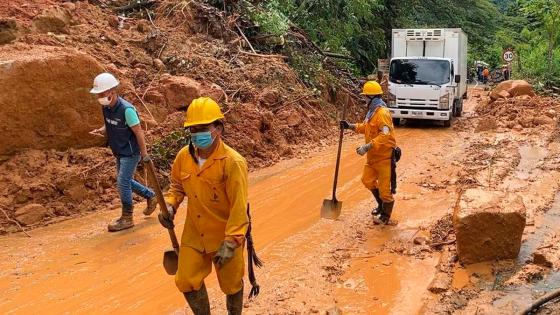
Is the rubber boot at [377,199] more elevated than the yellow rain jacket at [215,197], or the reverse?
the yellow rain jacket at [215,197]

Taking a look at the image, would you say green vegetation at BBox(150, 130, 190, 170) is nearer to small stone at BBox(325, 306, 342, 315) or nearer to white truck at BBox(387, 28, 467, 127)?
small stone at BBox(325, 306, 342, 315)

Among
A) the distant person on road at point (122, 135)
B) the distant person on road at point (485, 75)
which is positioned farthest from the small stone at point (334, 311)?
the distant person on road at point (485, 75)

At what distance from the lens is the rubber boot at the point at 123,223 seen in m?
6.80

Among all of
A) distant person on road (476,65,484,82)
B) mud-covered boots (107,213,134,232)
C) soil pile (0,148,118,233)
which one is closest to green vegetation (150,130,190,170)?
soil pile (0,148,118,233)

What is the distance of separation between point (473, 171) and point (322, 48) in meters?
8.90

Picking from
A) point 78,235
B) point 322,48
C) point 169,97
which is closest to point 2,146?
point 78,235

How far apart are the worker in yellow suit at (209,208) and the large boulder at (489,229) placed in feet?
9.01

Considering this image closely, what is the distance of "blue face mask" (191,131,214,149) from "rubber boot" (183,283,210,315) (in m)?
1.07

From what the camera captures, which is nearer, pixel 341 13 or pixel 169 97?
pixel 169 97

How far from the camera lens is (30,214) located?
7.10 m

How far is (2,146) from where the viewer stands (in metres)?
7.57

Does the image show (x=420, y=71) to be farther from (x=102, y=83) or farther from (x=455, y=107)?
(x=102, y=83)

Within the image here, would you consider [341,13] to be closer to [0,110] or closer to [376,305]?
[0,110]

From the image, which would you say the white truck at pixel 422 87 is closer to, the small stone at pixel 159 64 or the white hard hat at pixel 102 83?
the small stone at pixel 159 64
